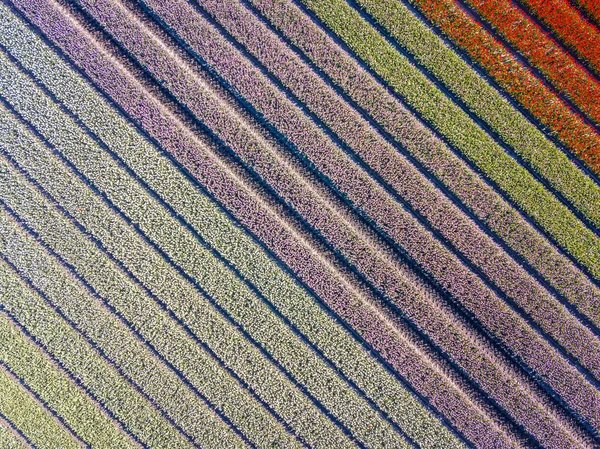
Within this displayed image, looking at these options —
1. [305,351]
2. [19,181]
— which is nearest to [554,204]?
[305,351]

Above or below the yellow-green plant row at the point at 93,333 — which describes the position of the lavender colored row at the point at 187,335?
above

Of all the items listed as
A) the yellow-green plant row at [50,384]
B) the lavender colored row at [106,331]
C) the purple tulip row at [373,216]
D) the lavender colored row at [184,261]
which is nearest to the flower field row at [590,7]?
the purple tulip row at [373,216]

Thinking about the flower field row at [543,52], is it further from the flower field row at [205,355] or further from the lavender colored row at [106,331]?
the lavender colored row at [106,331]

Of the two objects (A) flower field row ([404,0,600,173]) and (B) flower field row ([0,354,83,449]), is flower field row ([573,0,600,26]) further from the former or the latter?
(B) flower field row ([0,354,83,449])

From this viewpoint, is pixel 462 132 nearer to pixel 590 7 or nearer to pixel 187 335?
pixel 590 7

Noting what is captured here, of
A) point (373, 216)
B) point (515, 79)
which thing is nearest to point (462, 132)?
point (515, 79)

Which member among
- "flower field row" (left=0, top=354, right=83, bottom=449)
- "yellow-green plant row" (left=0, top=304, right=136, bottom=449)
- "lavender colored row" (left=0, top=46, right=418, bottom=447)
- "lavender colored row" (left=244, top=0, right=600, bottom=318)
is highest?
"lavender colored row" (left=244, top=0, right=600, bottom=318)

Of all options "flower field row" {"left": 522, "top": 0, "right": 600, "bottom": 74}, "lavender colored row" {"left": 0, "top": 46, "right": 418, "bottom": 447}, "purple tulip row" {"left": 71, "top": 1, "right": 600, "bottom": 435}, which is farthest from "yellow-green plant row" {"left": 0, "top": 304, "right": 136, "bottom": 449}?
"flower field row" {"left": 522, "top": 0, "right": 600, "bottom": 74}
